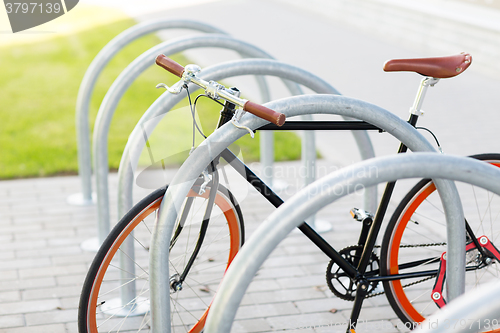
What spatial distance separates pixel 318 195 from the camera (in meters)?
1.72

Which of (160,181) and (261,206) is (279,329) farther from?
(261,206)

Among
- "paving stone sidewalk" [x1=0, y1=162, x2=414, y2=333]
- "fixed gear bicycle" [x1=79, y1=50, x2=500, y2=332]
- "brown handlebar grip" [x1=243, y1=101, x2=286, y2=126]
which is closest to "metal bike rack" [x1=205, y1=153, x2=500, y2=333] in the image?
"brown handlebar grip" [x1=243, y1=101, x2=286, y2=126]

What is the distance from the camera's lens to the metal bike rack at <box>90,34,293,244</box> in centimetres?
335

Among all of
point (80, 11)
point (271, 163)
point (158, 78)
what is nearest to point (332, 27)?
point (158, 78)

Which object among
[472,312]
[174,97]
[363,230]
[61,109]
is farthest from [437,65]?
[61,109]

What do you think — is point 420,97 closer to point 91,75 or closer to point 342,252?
point 342,252

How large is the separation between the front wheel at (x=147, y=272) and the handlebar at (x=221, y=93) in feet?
1.42

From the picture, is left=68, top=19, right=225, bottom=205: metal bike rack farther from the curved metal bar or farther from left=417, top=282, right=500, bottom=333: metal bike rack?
left=417, top=282, right=500, bottom=333: metal bike rack

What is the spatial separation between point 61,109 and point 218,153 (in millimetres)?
5347

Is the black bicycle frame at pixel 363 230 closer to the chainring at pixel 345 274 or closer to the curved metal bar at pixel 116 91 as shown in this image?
the chainring at pixel 345 274

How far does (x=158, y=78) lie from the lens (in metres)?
8.30

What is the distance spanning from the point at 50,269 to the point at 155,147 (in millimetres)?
1380

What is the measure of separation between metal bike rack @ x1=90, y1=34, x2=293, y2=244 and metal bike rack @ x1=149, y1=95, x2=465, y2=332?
1.27m

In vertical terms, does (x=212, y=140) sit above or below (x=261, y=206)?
above
